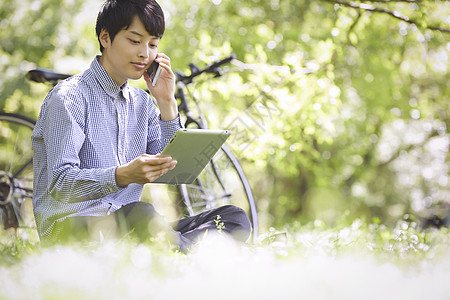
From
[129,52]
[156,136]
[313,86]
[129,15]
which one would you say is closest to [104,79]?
[129,52]

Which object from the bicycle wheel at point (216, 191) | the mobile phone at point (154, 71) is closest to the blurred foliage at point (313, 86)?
the bicycle wheel at point (216, 191)

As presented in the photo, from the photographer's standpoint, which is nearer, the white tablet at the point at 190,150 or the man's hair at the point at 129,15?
the white tablet at the point at 190,150

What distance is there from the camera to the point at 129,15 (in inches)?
73.5

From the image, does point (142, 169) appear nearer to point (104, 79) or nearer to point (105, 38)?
point (104, 79)

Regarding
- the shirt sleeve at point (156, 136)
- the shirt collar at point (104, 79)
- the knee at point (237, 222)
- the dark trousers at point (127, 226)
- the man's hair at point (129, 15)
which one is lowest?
the knee at point (237, 222)

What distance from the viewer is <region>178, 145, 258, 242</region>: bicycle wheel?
107 inches

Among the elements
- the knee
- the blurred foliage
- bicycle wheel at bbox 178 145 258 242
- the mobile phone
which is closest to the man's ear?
the mobile phone

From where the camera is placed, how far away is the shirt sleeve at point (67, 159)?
1.66 m

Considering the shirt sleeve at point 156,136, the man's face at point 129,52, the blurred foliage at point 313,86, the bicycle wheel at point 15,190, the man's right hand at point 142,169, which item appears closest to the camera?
the man's right hand at point 142,169

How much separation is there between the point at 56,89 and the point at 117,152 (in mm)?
316

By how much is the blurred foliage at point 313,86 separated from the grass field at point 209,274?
1513 millimetres

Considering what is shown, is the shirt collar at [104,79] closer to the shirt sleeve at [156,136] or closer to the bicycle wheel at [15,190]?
the shirt sleeve at [156,136]

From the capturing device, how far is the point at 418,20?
3.26 meters

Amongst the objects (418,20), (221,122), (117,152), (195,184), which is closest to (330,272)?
(117,152)
